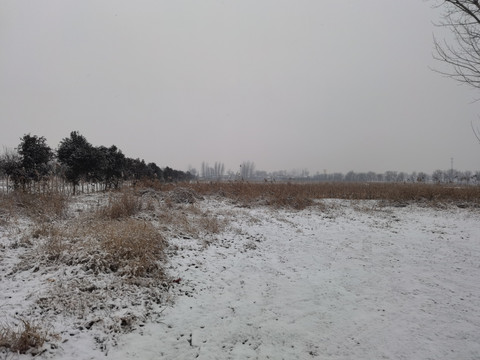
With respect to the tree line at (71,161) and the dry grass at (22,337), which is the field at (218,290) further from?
the tree line at (71,161)

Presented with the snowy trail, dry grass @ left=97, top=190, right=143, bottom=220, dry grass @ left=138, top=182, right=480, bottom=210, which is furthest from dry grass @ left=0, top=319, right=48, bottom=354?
dry grass @ left=138, top=182, right=480, bottom=210

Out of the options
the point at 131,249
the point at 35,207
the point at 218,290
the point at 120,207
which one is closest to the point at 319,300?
the point at 218,290

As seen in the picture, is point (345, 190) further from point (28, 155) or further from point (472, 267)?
point (28, 155)

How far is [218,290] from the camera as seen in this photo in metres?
4.26

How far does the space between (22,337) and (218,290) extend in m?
2.56

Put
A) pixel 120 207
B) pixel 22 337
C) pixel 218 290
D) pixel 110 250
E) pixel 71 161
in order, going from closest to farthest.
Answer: pixel 22 337 < pixel 218 290 < pixel 110 250 < pixel 120 207 < pixel 71 161

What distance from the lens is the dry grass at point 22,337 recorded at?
2.44 meters

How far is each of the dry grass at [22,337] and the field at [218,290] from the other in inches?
0.4

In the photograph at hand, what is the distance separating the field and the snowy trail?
0.02 metres

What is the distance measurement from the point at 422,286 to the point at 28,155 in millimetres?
18689

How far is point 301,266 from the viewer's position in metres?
5.55

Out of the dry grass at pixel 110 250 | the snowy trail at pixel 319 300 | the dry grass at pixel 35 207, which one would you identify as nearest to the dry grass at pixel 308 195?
the snowy trail at pixel 319 300

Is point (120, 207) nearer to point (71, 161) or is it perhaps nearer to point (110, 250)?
point (110, 250)

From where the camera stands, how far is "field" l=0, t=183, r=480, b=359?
2.88 meters
